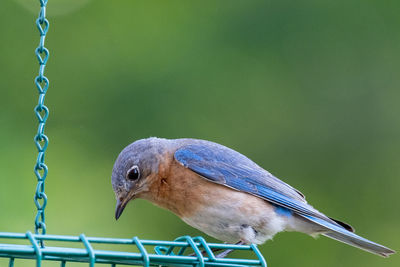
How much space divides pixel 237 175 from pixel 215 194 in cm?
44

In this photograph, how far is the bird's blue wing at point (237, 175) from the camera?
5652mm

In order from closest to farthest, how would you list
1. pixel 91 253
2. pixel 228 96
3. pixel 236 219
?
pixel 91 253
pixel 236 219
pixel 228 96

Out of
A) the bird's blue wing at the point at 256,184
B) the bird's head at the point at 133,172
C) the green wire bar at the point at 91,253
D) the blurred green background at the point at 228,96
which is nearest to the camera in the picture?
the green wire bar at the point at 91,253

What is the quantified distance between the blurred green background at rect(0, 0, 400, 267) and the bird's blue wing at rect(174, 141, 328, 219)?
4.79ft

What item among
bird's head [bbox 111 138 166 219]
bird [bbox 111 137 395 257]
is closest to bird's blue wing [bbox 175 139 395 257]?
bird [bbox 111 137 395 257]

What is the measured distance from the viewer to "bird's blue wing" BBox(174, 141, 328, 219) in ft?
18.5

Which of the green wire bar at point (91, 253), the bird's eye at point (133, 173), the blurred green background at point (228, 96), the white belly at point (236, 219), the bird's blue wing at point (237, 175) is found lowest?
the green wire bar at point (91, 253)

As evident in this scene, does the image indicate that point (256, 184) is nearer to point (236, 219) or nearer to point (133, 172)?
point (236, 219)

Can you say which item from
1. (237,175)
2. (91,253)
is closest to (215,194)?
(237,175)

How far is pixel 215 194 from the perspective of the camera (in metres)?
5.46

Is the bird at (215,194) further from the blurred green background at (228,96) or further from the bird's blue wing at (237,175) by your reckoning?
the blurred green background at (228,96)

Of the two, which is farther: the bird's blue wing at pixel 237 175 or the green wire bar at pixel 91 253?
the bird's blue wing at pixel 237 175

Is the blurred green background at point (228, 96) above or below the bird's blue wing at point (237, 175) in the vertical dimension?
above

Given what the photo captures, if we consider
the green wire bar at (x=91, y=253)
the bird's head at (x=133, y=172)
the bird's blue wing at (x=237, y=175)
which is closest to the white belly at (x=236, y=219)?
the bird's blue wing at (x=237, y=175)
